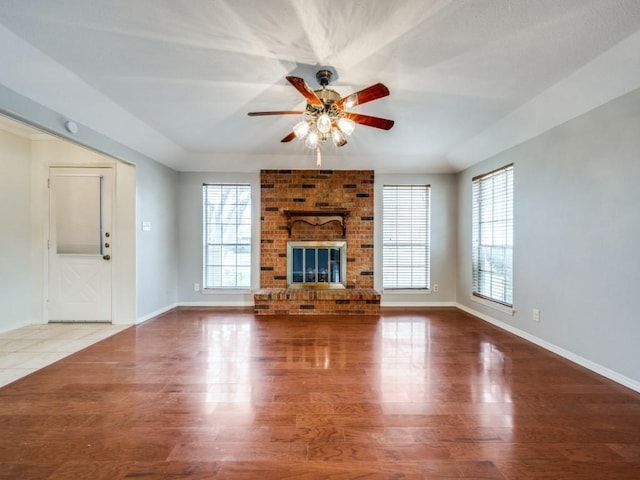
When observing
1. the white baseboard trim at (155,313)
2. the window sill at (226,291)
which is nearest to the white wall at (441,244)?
the window sill at (226,291)

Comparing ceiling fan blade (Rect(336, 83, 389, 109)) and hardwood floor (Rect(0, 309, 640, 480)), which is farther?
ceiling fan blade (Rect(336, 83, 389, 109))

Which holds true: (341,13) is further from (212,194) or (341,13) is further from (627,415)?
(212,194)

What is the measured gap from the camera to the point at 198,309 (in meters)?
4.72

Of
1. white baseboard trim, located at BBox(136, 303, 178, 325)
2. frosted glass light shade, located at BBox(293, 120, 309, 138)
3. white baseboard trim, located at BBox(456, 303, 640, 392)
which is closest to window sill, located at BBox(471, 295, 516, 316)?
white baseboard trim, located at BBox(456, 303, 640, 392)

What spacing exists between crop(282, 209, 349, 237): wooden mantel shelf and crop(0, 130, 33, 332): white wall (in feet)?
11.5

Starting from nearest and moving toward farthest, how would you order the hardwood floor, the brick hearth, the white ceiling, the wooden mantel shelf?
the hardwood floor < the white ceiling < the brick hearth < the wooden mantel shelf

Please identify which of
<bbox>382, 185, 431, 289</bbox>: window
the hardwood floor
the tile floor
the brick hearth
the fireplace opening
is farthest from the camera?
<bbox>382, 185, 431, 289</bbox>: window

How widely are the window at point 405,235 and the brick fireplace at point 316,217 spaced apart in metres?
0.34

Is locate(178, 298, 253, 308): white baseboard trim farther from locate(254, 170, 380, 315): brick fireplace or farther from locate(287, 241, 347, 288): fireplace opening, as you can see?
locate(287, 241, 347, 288): fireplace opening

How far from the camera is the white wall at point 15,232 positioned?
3520 mm

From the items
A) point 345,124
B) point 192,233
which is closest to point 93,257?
point 192,233

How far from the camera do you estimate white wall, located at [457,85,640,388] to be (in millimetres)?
2303

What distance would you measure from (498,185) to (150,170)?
16.6ft

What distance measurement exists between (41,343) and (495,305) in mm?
5617
